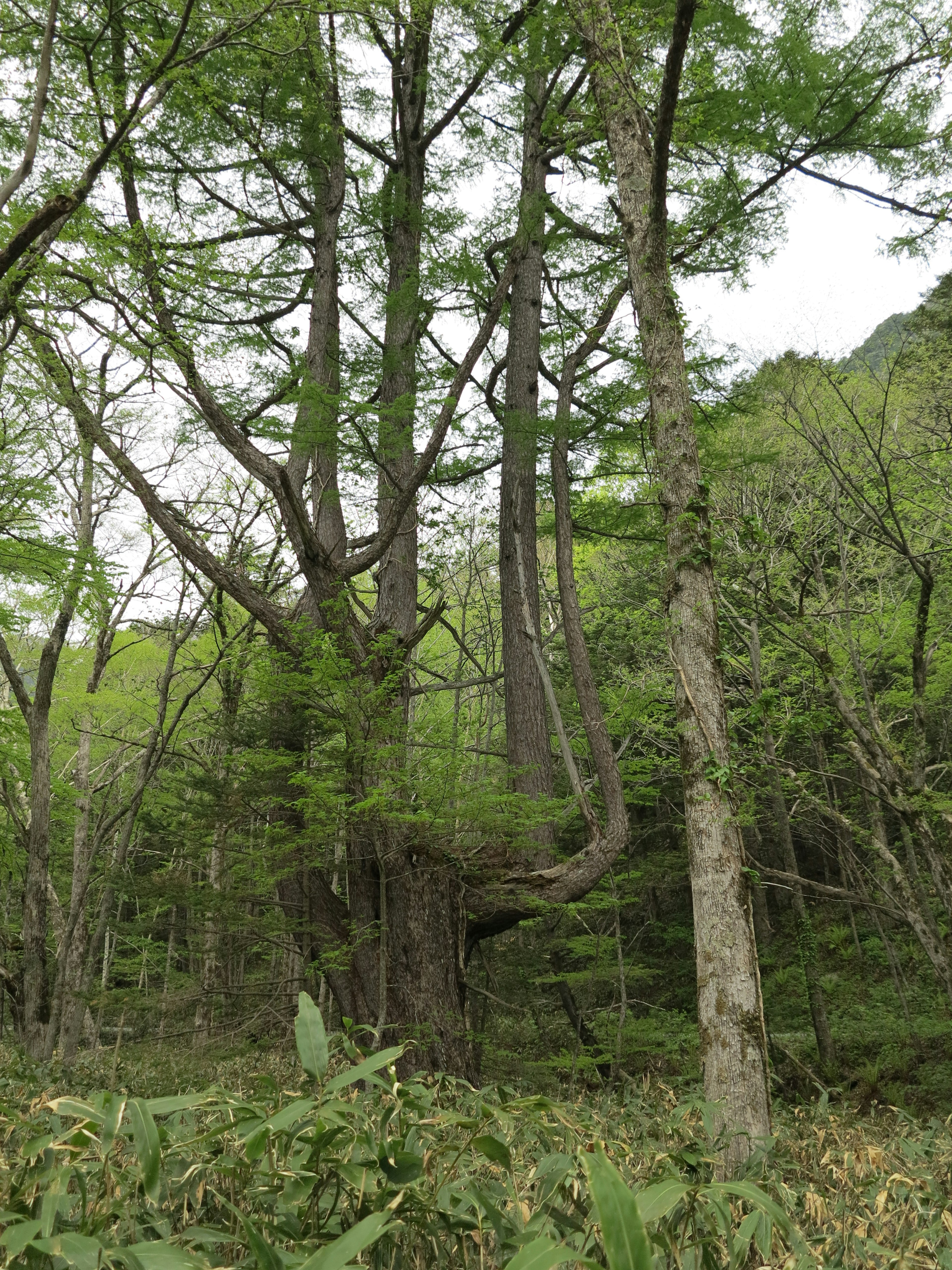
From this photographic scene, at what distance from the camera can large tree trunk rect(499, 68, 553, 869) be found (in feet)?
25.4

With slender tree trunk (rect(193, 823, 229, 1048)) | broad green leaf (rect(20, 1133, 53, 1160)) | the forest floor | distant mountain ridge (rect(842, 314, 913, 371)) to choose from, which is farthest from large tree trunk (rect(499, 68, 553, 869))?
broad green leaf (rect(20, 1133, 53, 1160))

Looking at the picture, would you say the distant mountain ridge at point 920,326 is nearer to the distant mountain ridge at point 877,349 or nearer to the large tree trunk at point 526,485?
the distant mountain ridge at point 877,349

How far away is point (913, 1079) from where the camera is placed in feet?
34.7

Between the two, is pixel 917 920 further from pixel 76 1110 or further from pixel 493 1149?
pixel 76 1110

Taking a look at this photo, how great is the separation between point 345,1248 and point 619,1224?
9.7 inches

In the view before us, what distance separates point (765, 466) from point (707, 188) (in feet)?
11.3

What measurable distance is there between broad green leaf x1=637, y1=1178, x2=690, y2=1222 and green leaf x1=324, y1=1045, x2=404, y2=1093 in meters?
0.32

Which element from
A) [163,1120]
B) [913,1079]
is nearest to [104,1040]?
[913,1079]

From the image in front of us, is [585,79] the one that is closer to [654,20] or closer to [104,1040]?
[654,20]

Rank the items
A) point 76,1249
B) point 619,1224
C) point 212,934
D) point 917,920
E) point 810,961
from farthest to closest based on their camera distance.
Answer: point 810,961 < point 212,934 < point 917,920 < point 76,1249 < point 619,1224

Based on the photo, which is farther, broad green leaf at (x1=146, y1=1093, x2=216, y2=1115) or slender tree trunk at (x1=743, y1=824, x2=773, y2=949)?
slender tree trunk at (x1=743, y1=824, x2=773, y2=949)

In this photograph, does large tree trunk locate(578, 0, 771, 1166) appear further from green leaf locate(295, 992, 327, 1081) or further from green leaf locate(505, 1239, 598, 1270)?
green leaf locate(505, 1239, 598, 1270)

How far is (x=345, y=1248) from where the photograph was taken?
0.70 metres

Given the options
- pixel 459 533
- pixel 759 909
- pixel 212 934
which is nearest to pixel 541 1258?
pixel 212 934
